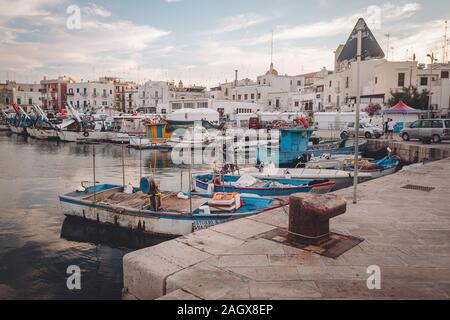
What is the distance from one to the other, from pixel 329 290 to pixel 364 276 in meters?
0.60

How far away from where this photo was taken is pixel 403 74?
45.7m

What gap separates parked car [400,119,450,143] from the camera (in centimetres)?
2377

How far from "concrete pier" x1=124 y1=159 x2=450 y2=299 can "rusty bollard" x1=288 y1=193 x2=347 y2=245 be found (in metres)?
0.30

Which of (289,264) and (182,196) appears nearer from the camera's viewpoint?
(289,264)

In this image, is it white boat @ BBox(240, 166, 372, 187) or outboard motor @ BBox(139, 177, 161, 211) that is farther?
white boat @ BBox(240, 166, 372, 187)

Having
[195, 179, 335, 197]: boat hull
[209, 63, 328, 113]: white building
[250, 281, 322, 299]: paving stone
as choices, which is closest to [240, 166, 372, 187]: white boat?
[195, 179, 335, 197]: boat hull

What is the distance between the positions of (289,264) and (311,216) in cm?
86

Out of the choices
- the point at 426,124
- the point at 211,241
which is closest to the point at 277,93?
the point at 426,124

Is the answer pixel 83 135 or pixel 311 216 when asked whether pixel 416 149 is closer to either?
pixel 311 216

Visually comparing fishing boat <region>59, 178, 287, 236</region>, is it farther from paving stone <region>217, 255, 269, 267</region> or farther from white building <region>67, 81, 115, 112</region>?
white building <region>67, 81, 115, 112</region>

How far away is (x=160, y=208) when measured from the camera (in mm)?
10547
